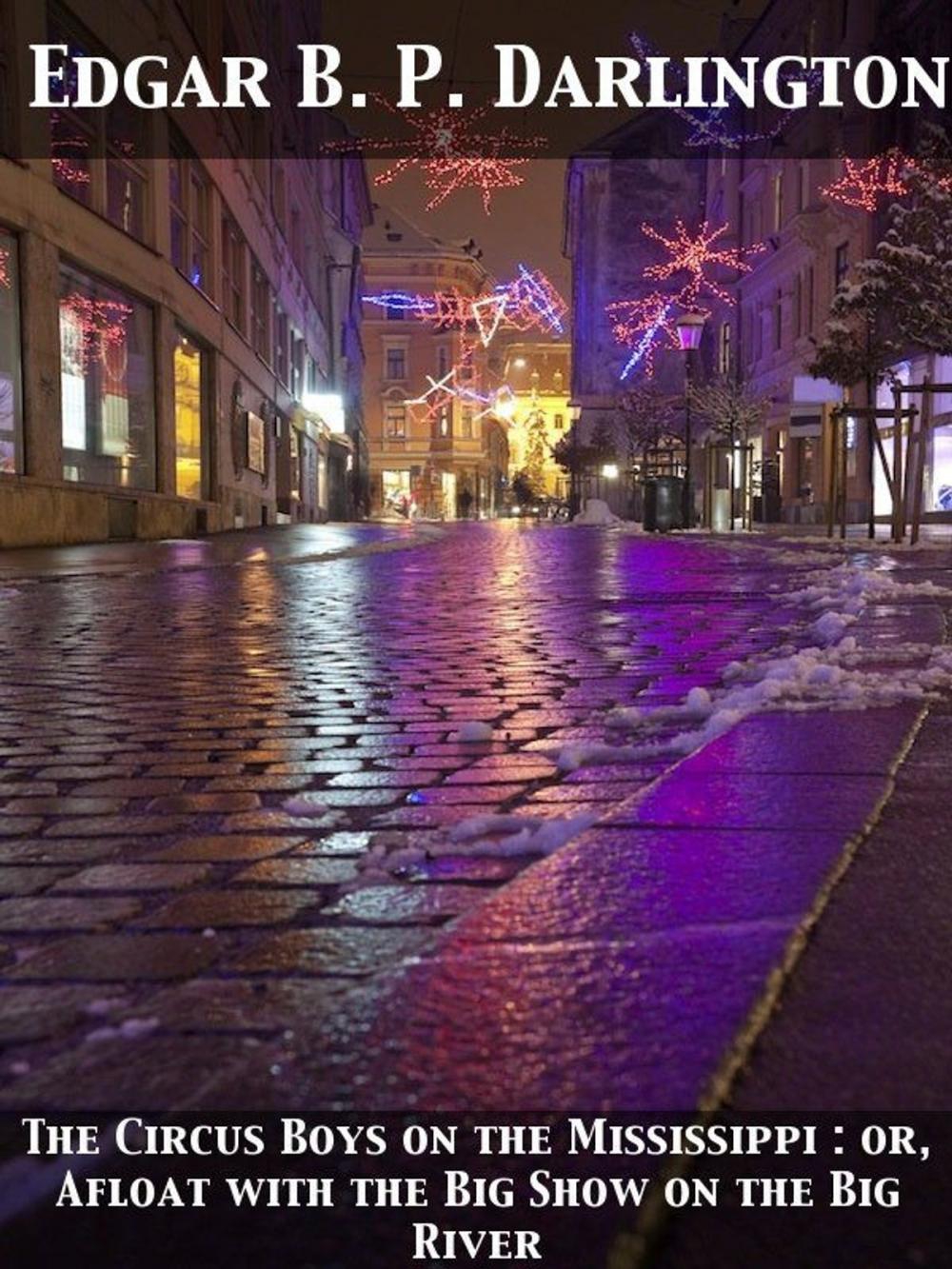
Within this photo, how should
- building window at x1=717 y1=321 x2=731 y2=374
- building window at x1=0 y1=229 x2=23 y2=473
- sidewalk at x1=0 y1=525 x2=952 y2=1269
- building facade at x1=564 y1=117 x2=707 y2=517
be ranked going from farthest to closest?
building facade at x1=564 y1=117 x2=707 y2=517
building window at x1=717 y1=321 x2=731 y2=374
building window at x1=0 y1=229 x2=23 y2=473
sidewalk at x1=0 y1=525 x2=952 y2=1269

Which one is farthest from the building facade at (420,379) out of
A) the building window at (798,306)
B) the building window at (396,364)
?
the building window at (798,306)

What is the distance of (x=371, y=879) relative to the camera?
7.48 feet

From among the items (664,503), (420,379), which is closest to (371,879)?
(664,503)

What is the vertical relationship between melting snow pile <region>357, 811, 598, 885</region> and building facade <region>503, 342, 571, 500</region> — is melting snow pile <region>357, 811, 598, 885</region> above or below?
below

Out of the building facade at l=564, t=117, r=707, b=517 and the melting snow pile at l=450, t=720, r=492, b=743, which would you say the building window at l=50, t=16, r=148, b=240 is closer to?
the melting snow pile at l=450, t=720, r=492, b=743

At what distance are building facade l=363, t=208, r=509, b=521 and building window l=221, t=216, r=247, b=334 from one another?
5052cm

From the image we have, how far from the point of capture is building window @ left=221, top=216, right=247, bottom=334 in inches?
1033

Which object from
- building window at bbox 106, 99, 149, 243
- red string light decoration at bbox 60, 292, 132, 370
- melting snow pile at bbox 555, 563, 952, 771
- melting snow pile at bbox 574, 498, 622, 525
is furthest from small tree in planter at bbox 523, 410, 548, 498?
melting snow pile at bbox 555, 563, 952, 771

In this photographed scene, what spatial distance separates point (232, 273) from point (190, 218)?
453 centimetres

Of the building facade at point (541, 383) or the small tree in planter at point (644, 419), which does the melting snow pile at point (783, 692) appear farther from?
the building facade at point (541, 383)

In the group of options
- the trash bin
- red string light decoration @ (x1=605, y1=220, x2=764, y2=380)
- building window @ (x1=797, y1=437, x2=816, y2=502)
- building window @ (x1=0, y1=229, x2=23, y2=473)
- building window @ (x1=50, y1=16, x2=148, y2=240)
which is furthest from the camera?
red string light decoration @ (x1=605, y1=220, x2=764, y2=380)

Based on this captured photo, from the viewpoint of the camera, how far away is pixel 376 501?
81.2 meters

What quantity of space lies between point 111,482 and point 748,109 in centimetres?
2932

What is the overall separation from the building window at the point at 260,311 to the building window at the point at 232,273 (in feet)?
5.52
